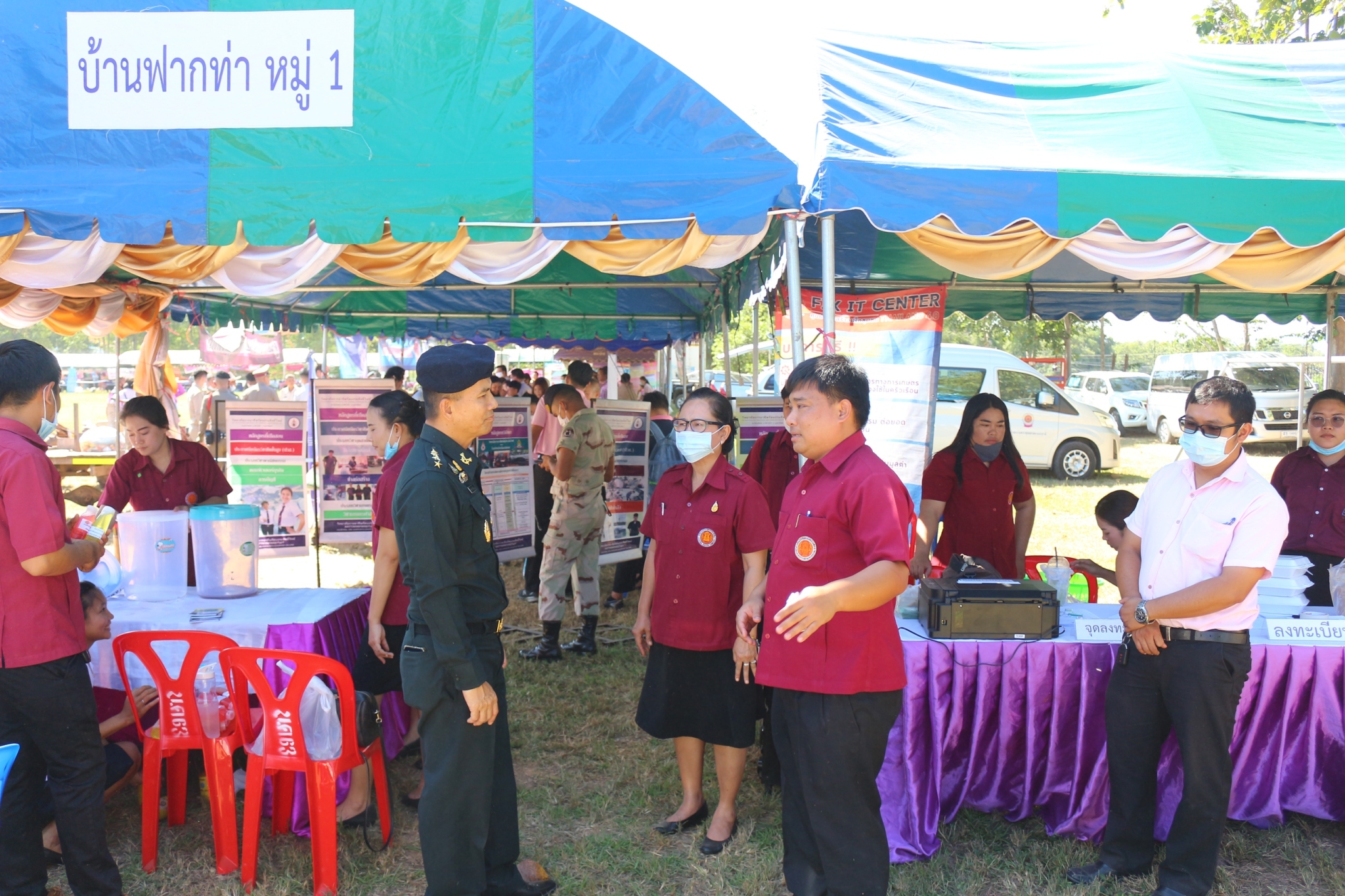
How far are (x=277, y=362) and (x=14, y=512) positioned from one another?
72.4ft

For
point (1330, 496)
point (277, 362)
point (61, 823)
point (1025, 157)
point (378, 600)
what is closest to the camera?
point (61, 823)

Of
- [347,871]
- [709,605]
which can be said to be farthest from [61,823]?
[709,605]

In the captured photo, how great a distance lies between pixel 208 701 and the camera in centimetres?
314

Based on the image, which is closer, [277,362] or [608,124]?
[608,124]

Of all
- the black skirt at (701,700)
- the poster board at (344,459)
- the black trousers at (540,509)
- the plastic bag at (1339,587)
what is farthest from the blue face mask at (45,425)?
the plastic bag at (1339,587)

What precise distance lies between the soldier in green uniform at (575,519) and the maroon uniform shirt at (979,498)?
7.31 ft

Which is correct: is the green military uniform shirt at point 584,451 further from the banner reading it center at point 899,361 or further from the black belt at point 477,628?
the black belt at point 477,628

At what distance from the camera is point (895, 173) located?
344cm

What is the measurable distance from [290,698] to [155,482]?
2.12m

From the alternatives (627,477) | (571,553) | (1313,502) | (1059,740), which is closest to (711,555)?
(1059,740)

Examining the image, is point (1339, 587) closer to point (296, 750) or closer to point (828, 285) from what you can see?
point (828, 285)

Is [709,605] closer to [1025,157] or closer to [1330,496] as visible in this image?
[1025,157]

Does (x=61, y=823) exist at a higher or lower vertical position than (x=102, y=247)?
lower

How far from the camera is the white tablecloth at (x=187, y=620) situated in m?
3.40
